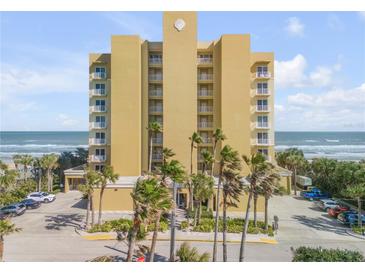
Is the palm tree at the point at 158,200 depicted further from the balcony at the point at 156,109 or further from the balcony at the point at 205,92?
the balcony at the point at 205,92

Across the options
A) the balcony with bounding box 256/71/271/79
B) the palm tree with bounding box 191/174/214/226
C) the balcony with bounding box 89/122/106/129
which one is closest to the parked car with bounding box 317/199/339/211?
the palm tree with bounding box 191/174/214/226

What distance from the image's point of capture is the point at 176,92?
38156mm

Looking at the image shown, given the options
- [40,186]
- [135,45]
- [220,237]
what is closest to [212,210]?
[220,237]

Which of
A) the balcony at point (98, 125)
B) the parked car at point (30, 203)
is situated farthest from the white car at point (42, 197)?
the balcony at point (98, 125)

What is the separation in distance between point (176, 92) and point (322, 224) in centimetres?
2113

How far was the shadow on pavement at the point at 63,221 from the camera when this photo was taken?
30.3 m

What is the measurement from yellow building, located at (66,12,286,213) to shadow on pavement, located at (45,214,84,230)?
22.8 feet

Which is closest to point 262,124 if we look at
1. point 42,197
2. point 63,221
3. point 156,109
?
point 156,109

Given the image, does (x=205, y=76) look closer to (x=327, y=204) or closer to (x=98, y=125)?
(x=98, y=125)

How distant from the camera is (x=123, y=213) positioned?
3484 cm

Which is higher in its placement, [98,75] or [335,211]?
[98,75]

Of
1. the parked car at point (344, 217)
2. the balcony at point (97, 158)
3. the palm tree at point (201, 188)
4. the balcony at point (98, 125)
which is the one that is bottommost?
the parked car at point (344, 217)

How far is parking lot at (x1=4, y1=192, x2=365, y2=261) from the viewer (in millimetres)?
23672
